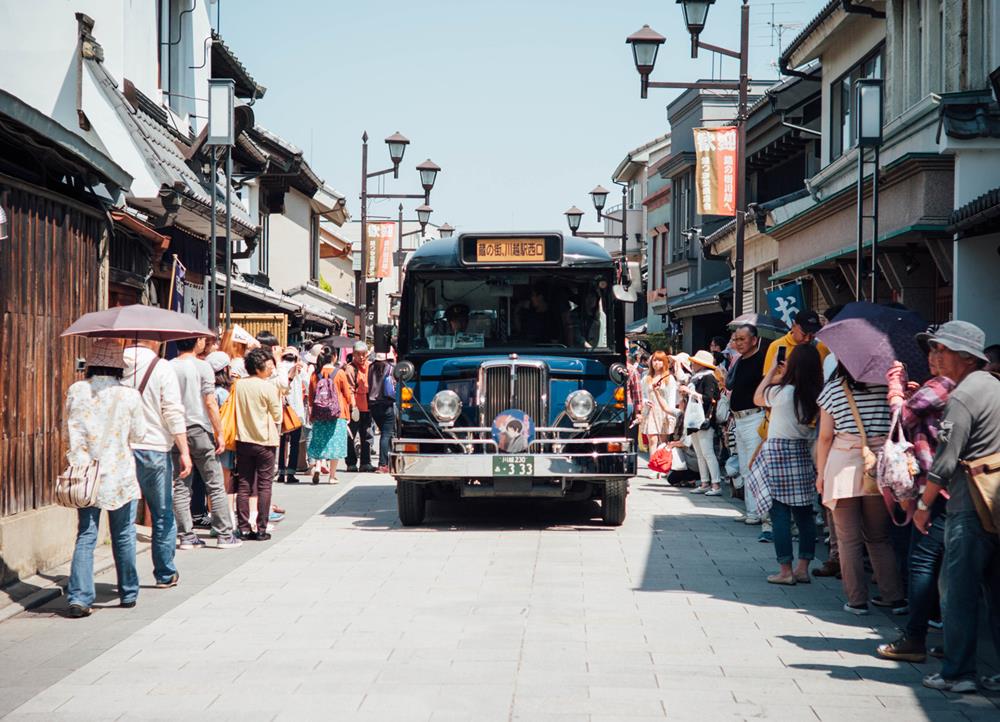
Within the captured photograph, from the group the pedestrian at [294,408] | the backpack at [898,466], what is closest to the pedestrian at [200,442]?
the pedestrian at [294,408]

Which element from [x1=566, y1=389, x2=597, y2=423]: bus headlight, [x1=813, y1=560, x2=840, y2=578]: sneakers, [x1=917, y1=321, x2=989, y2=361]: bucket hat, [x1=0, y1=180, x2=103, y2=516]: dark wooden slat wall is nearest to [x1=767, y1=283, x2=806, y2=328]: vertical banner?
[x1=566, y1=389, x2=597, y2=423]: bus headlight

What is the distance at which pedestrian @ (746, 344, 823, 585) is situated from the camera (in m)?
10.2

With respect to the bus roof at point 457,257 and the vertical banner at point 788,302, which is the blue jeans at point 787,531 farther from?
the vertical banner at point 788,302

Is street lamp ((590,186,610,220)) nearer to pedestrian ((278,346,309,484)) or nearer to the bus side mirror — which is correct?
pedestrian ((278,346,309,484))

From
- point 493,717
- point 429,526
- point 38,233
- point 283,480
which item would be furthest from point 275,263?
point 493,717

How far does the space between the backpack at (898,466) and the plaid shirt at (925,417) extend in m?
0.04

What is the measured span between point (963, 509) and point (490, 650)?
9.02 ft

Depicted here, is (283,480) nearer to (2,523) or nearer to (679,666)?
(2,523)

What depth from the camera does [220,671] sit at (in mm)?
7230

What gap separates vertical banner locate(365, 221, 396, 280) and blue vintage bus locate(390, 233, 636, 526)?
3358 cm

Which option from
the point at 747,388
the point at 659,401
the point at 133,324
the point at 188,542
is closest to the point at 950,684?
the point at 747,388

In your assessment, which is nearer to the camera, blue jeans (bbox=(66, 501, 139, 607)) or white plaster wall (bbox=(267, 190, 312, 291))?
blue jeans (bbox=(66, 501, 139, 607))

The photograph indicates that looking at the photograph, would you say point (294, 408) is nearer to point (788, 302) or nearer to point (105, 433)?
point (788, 302)

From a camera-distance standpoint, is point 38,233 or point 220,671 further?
point 38,233
